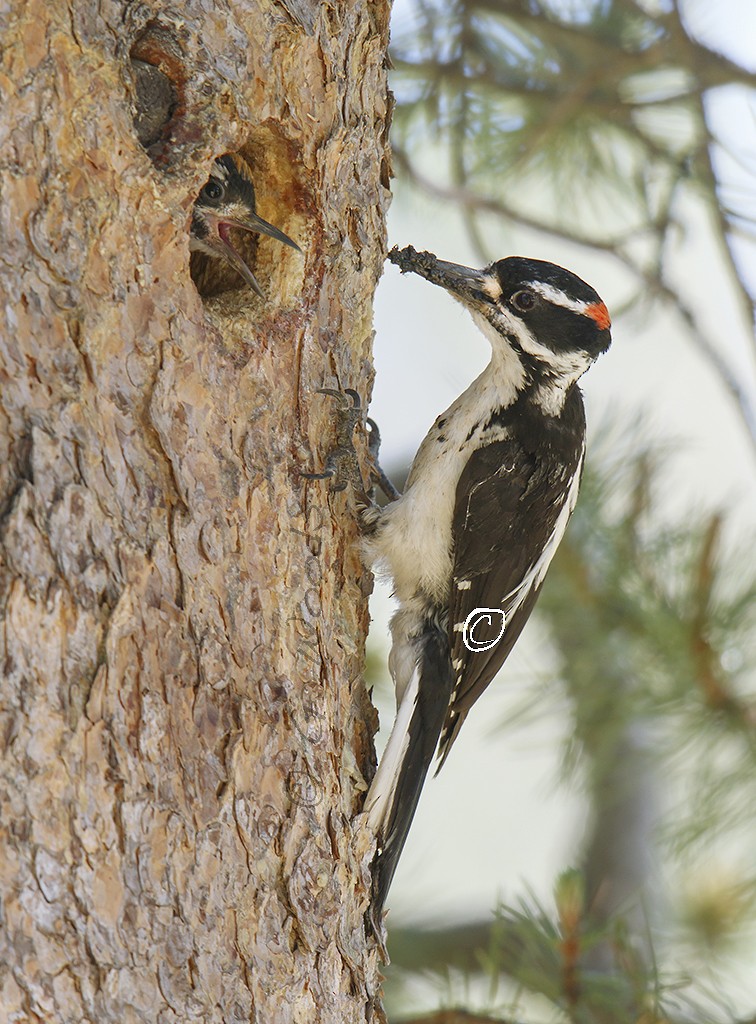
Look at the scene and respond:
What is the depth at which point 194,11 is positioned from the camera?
1666 mm

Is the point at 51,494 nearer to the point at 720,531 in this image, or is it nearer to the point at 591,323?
the point at 591,323

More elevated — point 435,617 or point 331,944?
point 435,617

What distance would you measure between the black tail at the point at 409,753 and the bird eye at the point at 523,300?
683 mm

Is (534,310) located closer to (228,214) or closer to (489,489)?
(489,489)

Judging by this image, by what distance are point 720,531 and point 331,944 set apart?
1.43m

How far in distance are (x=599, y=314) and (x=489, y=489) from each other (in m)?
0.45

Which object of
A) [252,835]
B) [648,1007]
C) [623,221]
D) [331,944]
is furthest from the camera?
[623,221]

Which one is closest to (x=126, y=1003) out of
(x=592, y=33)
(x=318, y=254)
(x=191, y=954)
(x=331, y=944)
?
(x=191, y=954)

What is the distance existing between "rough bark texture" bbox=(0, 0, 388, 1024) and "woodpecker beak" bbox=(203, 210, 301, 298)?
4 cm

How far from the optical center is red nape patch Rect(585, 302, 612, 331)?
94.0 inches

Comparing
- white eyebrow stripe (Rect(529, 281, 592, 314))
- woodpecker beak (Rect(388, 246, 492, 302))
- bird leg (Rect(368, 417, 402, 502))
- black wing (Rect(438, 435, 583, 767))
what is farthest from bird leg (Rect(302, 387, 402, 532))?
white eyebrow stripe (Rect(529, 281, 592, 314))

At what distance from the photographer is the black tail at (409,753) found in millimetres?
1862

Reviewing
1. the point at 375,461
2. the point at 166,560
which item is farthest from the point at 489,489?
the point at 166,560

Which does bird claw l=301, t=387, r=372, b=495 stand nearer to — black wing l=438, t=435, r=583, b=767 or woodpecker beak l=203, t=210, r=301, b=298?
woodpecker beak l=203, t=210, r=301, b=298
